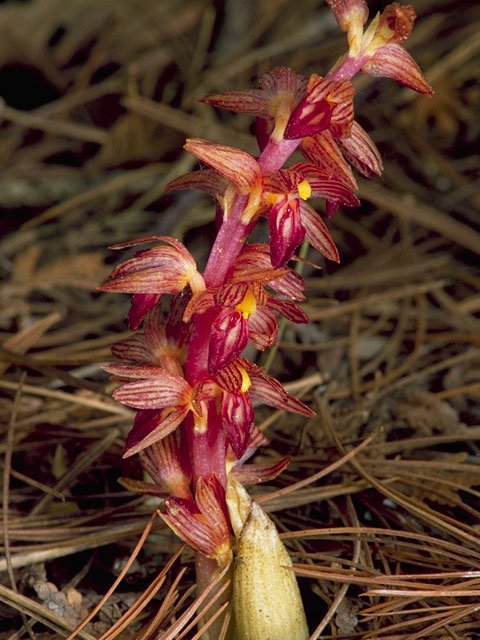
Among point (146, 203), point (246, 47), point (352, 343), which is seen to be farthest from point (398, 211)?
point (246, 47)

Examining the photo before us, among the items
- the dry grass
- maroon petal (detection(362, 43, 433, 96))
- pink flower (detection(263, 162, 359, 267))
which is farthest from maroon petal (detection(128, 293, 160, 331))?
maroon petal (detection(362, 43, 433, 96))

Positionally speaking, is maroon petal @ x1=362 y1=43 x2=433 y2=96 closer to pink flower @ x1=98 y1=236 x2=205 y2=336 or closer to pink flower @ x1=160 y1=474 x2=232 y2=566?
pink flower @ x1=98 y1=236 x2=205 y2=336

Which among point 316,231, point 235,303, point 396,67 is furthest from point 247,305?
point 396,67

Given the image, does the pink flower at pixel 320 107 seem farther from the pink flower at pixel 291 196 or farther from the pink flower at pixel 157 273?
the pink flower at pixel 157 273

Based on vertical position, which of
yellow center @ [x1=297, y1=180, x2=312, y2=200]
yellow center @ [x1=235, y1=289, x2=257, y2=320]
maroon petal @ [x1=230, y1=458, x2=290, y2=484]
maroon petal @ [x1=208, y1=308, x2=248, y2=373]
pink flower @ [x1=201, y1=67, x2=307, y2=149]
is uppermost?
pink flower @ [x1=201, y1=67, x2=307, y2=149]

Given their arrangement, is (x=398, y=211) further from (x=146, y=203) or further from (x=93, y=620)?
(x=93, y=620)

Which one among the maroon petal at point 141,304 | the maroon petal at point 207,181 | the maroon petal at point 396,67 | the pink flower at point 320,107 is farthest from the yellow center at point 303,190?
the maroon petal at point 141,304
